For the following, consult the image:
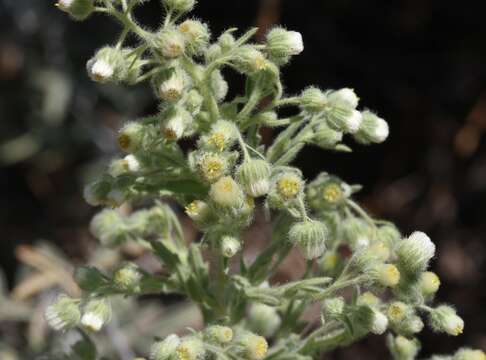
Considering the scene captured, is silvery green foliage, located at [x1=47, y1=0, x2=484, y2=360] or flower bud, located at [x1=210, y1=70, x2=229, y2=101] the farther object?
flower bud, located at [x1=210, y1=70, x2=229, y2=101]

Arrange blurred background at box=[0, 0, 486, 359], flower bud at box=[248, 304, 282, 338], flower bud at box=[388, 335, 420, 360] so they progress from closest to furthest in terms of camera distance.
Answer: flower bud at box=[388, 335, 420, 360] → flower bud at box=[248, 304, 282, 338] → blurred background at box=[0, 0, 486, 359]

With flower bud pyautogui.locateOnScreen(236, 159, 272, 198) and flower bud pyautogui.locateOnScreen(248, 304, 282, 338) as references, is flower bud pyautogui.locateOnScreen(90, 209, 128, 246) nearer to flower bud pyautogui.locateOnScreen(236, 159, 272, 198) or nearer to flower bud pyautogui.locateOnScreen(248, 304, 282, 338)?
flower bud pyautogui.locateOnScreen(248, 304, 282, 338)

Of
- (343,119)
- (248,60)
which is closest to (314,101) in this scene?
(343,119)

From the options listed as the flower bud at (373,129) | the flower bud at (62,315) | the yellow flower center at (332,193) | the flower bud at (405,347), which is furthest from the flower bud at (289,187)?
the flower bud at (62,315)

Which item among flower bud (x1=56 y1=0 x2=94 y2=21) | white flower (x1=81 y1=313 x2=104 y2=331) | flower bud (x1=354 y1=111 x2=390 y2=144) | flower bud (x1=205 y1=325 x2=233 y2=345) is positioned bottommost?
white flower (x1=81 y1=313 x2=104 y2=331)

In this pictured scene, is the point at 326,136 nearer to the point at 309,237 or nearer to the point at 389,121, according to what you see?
the point at 309,237

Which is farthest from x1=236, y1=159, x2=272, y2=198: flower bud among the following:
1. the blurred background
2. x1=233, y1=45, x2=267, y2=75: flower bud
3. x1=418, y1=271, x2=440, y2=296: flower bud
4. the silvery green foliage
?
the blurred background
